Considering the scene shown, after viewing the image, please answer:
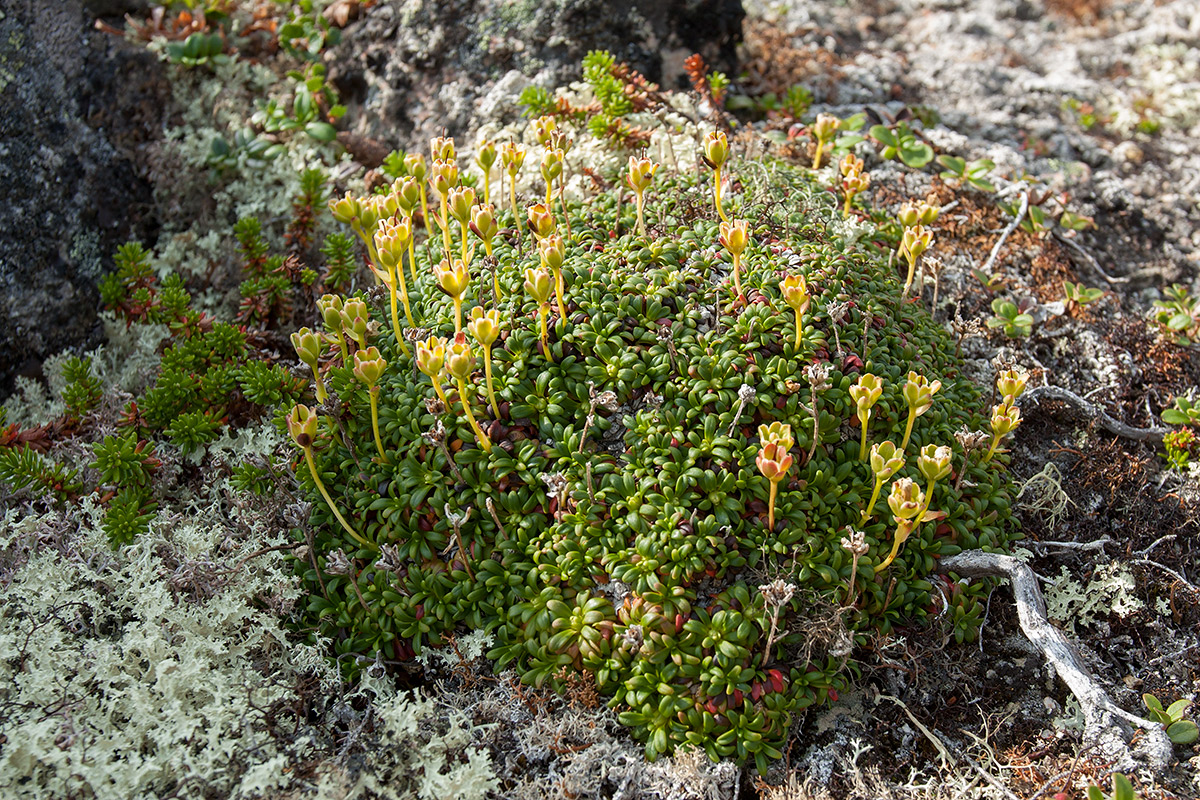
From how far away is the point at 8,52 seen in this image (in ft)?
14.8

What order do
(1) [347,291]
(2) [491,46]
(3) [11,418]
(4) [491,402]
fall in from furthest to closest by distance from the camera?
1. (2) [491,46]
2. (1) [347,291]
3. (3) [11,418]
4. (4) [491,402]

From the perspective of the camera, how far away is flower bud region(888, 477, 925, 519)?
2723 mm

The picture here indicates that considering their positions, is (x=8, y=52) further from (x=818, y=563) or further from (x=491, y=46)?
(x=818, y=563)

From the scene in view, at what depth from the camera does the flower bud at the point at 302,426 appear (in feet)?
9.39

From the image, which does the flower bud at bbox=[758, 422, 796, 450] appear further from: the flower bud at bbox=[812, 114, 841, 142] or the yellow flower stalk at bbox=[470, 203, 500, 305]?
the flower bud at bbox=[812, 114, 841, 142]

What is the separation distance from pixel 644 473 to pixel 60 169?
369 centimetres

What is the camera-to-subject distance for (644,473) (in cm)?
318

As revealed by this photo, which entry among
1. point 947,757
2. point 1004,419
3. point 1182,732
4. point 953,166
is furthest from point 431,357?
point 953,166

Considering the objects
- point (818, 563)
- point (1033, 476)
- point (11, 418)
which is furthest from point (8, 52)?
point (1033, 476)

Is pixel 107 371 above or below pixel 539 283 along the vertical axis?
below

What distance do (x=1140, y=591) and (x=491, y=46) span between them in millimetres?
4515

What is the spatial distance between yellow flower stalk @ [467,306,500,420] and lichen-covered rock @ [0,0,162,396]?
2392 mm

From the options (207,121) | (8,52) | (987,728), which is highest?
(8,52)

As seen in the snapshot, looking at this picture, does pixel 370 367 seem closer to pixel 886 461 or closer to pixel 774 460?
pixel 774 460
